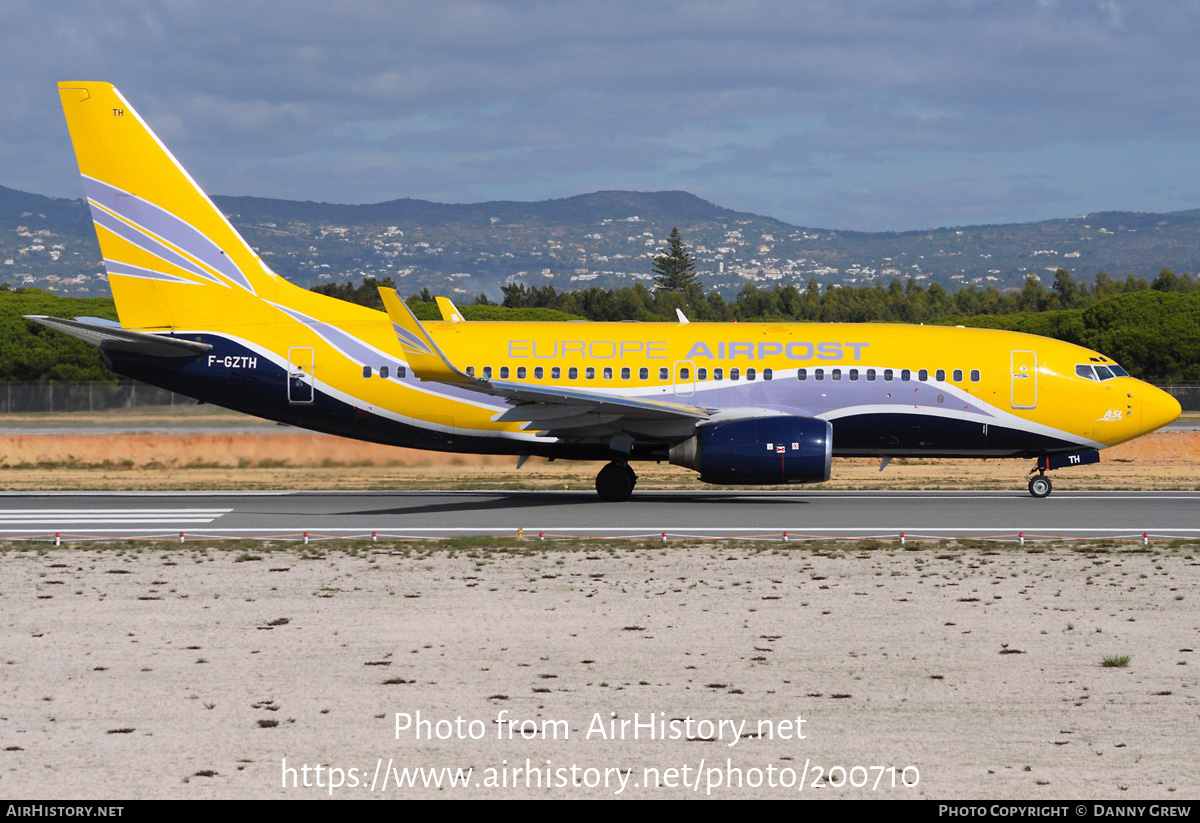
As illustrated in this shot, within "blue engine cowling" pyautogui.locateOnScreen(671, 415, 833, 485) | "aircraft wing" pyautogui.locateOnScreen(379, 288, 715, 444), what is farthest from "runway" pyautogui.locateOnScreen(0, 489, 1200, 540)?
"aircraft wing" pyautogui.locateOnScreen(379, 288, 715, 444)

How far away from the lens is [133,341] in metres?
25.7

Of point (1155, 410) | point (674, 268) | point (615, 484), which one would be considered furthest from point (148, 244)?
point (674, 268)

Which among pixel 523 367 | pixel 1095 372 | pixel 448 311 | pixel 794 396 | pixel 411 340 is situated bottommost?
pixel 794 396

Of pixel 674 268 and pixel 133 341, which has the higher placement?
pixel 674 268

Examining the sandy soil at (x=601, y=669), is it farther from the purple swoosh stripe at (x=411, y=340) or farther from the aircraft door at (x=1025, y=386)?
the aircraft door at (x=1025, y=386)

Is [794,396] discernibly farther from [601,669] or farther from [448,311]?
[601,669]

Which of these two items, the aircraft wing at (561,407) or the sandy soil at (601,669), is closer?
the sandy soil at (601,669)

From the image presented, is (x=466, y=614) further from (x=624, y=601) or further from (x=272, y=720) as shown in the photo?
(x=272, y=720)

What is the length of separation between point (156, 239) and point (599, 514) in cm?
1192

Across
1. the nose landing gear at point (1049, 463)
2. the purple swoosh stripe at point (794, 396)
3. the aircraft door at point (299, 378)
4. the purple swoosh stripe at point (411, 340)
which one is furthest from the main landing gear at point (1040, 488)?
the aircraft door at point (299, 378)

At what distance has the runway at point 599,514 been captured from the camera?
67.6ft

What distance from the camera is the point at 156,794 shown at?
783 cm

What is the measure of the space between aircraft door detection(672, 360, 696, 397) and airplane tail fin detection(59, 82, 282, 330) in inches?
359

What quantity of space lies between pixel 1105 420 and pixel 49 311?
264 ft
